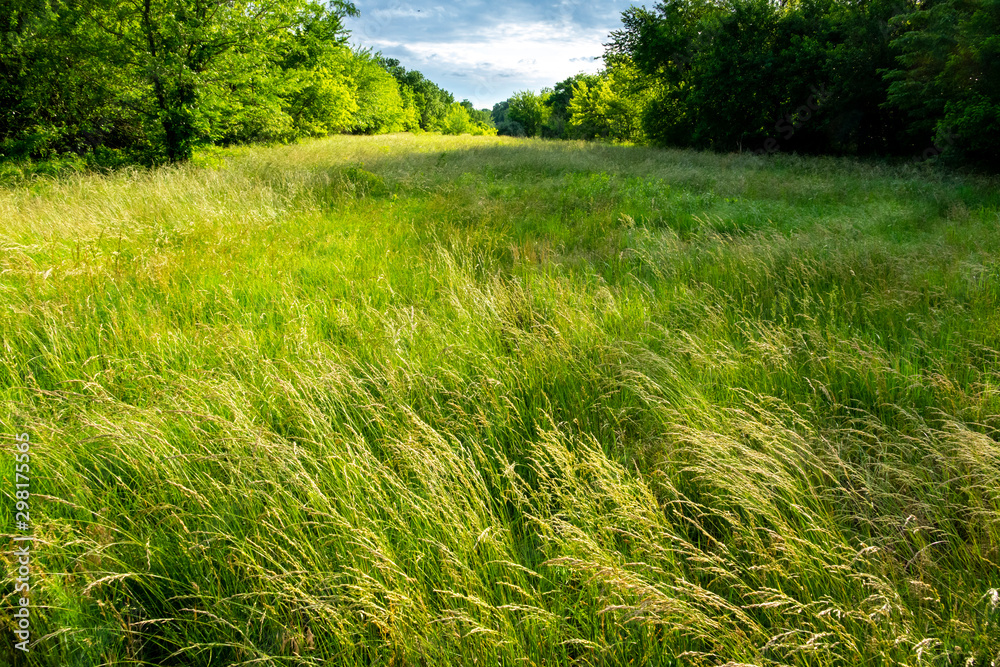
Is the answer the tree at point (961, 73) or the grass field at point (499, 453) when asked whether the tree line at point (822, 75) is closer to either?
the tree at point (961, 73)

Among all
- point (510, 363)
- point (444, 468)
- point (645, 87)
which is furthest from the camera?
point (645, 87)

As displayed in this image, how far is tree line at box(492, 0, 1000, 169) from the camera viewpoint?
10.7 meters

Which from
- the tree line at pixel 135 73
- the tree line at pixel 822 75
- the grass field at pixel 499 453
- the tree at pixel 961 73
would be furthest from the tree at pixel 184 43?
the tree line at pixel 822 75

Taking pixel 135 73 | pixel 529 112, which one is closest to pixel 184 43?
pixel 135 73

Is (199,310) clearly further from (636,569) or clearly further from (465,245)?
(636,569)

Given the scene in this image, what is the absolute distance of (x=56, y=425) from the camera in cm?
217

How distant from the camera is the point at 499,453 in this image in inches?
85.8

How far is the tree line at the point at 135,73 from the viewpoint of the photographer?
9508 mm

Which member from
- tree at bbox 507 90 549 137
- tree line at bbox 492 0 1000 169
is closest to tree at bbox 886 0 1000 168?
tree line at bbox 492 0 1000 169

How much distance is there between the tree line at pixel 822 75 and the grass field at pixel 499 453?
991 cm

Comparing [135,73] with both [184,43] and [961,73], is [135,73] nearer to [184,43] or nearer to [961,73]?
[184,43]

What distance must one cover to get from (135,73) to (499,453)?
1243 centimetres

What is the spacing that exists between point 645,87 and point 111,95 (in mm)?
27995

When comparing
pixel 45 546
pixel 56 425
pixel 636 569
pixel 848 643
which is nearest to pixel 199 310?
pixel 56 425
